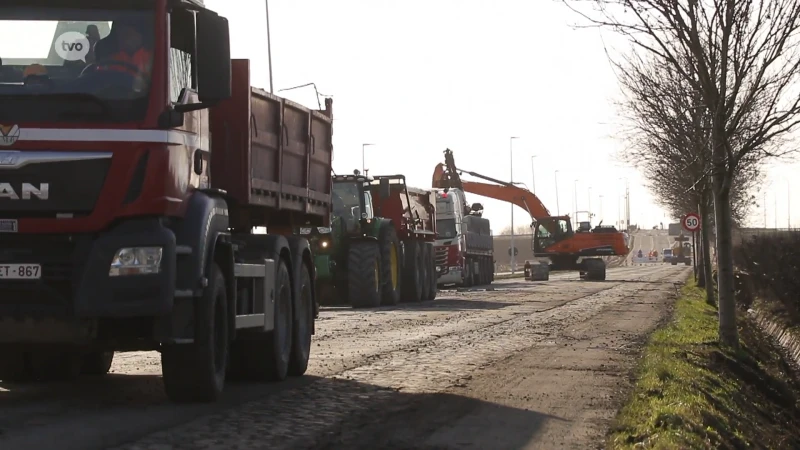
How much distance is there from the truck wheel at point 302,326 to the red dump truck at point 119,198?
2.28 m

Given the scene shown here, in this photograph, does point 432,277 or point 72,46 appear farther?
point 432,277

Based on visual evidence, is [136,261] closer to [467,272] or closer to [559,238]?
[467,272]

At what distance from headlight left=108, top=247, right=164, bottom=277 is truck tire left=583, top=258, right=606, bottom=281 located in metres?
52.0

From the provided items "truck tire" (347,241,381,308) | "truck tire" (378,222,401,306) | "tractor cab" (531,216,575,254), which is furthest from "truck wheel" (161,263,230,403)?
"tractor cab" (531,216,575,254)

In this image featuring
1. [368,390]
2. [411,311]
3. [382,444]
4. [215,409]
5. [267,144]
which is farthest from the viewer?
[411,311]

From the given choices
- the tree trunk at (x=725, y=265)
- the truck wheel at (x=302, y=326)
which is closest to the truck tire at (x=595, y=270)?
the tree trunk at (x=725, y=265)

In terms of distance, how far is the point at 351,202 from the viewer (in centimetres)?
2983

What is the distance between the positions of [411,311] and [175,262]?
17.9 meters

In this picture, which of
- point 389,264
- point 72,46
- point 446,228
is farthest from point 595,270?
point 72,46

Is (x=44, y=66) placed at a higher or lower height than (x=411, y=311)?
higher

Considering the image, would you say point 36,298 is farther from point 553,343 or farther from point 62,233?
point 553,343

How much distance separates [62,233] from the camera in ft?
30.4

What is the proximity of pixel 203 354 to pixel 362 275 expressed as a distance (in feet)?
60.8

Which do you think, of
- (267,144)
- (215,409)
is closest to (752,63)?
(267,144)
